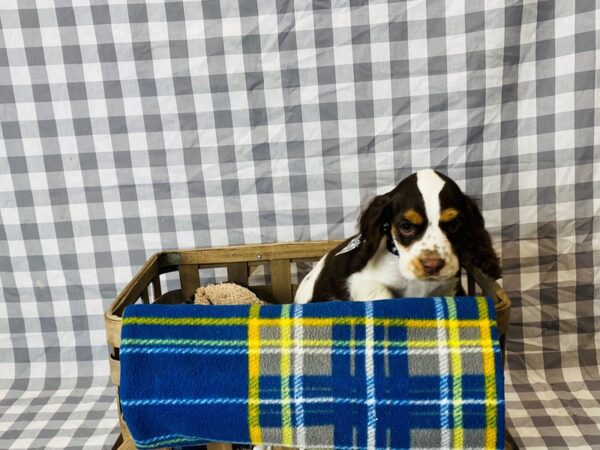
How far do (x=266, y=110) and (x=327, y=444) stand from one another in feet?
2.53

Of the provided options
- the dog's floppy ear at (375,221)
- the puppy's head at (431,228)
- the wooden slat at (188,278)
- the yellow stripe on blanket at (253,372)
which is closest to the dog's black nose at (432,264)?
the puppy's head at (431,228)

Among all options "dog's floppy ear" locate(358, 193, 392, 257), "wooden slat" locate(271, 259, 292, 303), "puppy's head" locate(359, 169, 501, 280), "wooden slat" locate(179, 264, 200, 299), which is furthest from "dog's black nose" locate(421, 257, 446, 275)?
"wooden slat" locate(179, 264, 200, 299)

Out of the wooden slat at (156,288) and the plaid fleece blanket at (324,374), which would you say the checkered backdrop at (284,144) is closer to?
the wooden slat at (156,288)

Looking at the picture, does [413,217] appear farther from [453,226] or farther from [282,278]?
[282,278]

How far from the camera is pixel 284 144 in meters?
1.29

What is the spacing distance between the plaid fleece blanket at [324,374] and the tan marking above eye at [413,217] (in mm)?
160

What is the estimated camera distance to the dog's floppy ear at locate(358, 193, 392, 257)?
3.10ft

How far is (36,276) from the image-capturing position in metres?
1.40

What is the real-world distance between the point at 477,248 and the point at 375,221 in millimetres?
175

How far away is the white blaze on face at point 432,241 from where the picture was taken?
88 centimetres

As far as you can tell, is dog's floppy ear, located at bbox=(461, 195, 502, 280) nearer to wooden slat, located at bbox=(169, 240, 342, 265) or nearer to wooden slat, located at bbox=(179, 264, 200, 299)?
wooden slat, located at bbox=(169, 240, 342, 265)

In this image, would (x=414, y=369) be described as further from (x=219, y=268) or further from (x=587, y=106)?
(x=587, y=106)

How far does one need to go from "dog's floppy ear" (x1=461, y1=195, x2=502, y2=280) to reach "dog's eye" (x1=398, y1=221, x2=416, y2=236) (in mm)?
95

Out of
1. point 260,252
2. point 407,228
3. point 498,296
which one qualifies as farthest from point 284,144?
point 498,296
